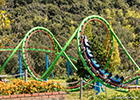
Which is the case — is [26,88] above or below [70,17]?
below

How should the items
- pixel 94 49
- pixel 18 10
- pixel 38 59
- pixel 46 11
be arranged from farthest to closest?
pixel 46 11
pixel 18 10
pixel 38 59
pixel 94 49

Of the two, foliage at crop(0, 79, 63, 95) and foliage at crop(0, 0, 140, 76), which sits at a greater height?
foliage at crop(0, 0, 140, 76)

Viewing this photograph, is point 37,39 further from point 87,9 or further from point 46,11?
point 87,9

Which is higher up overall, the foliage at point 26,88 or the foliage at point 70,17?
the foliage at point 70,17

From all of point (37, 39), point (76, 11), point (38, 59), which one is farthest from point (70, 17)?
point (38, 59)

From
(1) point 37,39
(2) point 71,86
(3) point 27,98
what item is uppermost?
(1) point 37,39

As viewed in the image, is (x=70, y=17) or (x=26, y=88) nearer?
(x=26, y=88)

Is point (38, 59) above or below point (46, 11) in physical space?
below

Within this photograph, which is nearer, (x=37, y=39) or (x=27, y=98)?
(x=27, y=98)

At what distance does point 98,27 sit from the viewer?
5447 centimetres

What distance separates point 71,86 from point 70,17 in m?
40.6

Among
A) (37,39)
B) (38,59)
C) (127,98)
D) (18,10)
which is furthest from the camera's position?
Answer: (18,10)

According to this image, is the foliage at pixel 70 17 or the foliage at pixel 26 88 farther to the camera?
the foliage at pixel 70 17

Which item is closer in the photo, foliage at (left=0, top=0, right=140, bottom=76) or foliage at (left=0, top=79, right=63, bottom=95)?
foliage at (left=0, top=79, right=63, bottom=95)
